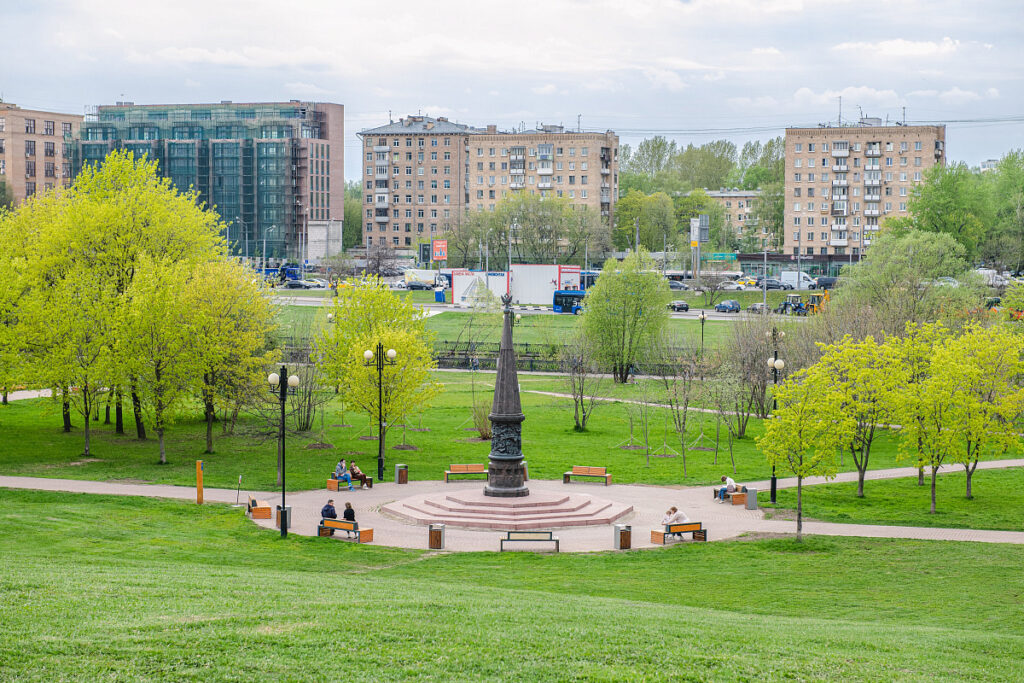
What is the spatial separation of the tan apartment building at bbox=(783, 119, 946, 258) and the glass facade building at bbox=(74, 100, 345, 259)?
69.5 meters

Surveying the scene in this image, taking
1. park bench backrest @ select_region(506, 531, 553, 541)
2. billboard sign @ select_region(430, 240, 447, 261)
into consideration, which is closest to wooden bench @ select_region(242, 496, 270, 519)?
park bench backrest @ select_region(506, 531, 553, 541)

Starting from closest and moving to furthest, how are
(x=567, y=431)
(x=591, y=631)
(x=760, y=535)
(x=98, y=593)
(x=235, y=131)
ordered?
(x=591, y=631) → (x=98, y=593) → (x=760, y=535) → (x=567, y=431) → (x=235, y=131)

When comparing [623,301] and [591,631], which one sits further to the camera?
[623,301]

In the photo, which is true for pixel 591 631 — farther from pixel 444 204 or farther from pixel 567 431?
pixel 444 204

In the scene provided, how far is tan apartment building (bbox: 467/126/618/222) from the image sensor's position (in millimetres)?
138750

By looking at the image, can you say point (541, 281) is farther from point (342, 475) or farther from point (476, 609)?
point (476, 609)

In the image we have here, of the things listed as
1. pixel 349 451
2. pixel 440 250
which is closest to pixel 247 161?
pixel 440 250

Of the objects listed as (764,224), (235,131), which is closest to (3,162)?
(235,131)

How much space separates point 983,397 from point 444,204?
125 metres

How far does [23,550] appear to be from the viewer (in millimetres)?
20188

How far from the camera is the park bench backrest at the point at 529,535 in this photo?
2367 cm

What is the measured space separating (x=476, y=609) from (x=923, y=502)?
60.8 feet

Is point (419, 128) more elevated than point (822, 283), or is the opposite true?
point (419, 128)

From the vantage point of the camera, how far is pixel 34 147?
154 meters
